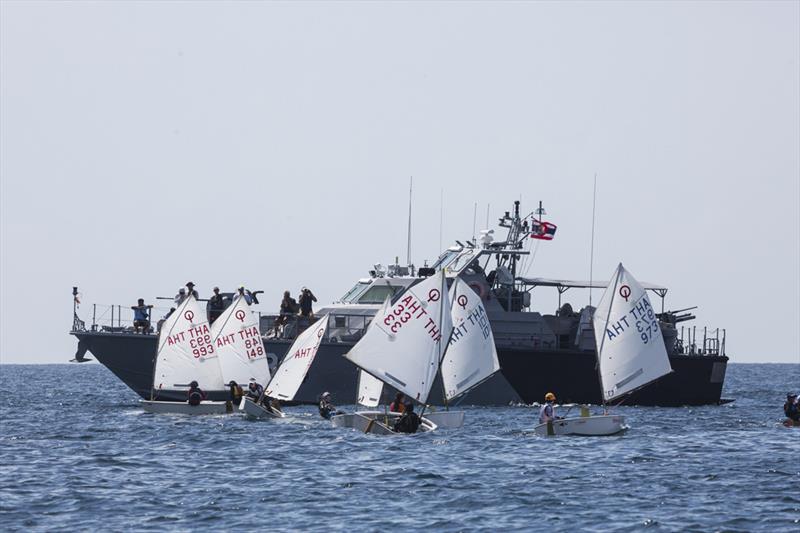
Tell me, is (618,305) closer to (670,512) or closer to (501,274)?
(501,274)

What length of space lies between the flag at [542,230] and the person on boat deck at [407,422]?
21.3m

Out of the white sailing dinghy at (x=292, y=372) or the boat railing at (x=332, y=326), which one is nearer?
the white sailing dinghy at (x=292, y=372)

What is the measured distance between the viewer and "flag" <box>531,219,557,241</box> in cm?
6169

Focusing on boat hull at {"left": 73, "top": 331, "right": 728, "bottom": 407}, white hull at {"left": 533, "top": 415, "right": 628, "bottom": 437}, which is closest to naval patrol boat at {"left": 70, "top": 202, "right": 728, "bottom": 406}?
boat hull at {"left": 73, "top": 331, "right": 728, "bottom": 407}

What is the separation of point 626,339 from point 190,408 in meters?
15.6

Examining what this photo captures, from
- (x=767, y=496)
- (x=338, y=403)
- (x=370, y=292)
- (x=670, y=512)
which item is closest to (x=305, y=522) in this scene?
(x=670, y=512)

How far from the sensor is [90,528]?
2564cm

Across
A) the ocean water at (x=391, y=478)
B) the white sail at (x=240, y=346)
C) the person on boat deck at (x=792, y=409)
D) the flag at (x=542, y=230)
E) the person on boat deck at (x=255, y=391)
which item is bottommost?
the ocean water at (x=391, y=478)

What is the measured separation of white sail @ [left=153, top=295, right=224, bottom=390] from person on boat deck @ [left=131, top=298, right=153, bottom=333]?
4.44 meters

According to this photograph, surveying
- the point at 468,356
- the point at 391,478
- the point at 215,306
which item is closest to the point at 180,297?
the point at 215,306

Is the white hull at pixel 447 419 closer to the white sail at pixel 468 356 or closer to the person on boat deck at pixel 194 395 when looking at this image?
the white sail at pixel 468 356

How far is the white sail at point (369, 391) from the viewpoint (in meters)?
47.7

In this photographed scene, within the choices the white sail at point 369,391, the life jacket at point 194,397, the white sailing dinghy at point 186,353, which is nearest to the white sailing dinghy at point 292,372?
the life jacket at point 194,397

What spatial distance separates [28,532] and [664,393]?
126ft
